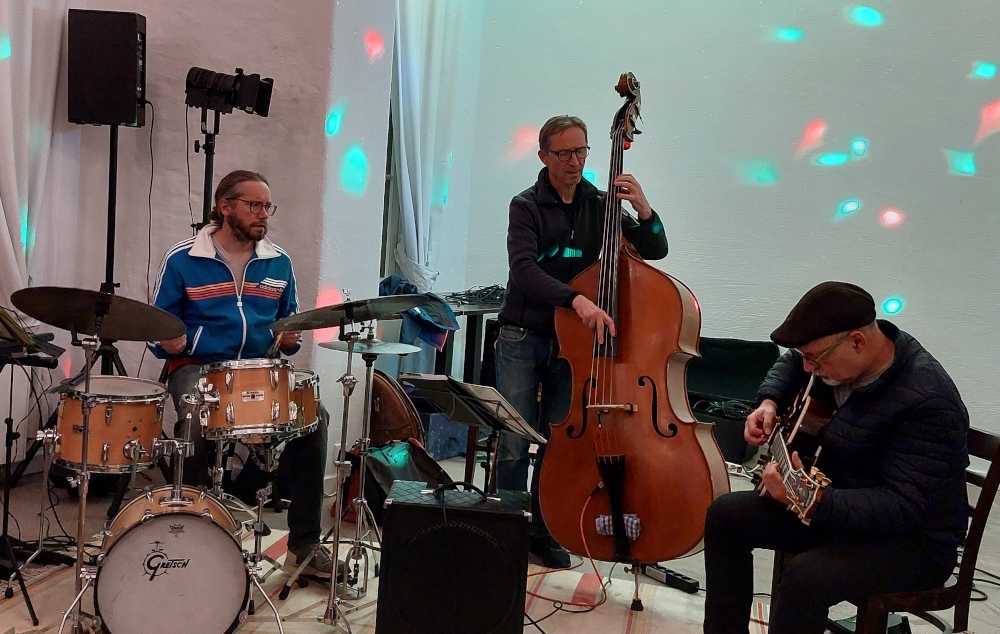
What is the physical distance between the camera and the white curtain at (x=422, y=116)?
4.70 metres

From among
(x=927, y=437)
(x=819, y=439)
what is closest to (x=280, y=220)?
(x=819, y=439)

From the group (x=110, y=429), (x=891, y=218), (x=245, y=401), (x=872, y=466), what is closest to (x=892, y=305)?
(x=891, y=218)

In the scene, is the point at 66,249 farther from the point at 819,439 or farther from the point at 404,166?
the point at 819,439

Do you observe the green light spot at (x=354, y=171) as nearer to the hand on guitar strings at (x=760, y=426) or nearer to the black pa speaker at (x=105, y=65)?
the black pa speaker at (x=105, y=65)

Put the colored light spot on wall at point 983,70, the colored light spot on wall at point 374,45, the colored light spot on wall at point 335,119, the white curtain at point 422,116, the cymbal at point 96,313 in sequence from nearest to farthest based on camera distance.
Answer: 1. the cymbal at point 96,313
2. the colored light spot on wall at point 335,119
3. the colored light spot on wall at point 374,45
4. the colored light spot on wall at point 983,70
5. the white curtain at point 422,116

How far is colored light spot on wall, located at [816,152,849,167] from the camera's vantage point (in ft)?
16.0

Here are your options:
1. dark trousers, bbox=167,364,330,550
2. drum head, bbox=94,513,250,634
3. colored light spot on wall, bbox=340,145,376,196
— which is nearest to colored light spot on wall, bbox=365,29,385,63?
colored light spot on wall, bbox=340,145,376,196

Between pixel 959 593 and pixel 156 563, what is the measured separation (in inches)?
79.0

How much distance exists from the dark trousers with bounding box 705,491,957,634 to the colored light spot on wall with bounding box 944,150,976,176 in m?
3.41

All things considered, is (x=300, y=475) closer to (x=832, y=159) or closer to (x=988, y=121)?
(x=832, y=159)

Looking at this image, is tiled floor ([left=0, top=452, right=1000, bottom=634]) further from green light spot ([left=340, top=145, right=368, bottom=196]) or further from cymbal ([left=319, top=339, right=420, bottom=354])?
green light spot ([left=340, top=145, right=368, bottom=196])

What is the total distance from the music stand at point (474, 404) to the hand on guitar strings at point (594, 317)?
16.6 inches

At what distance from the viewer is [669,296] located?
2504 mm

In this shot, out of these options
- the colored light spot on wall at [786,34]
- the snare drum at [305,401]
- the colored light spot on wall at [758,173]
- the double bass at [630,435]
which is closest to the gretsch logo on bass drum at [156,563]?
the snare drum at [305,401]
